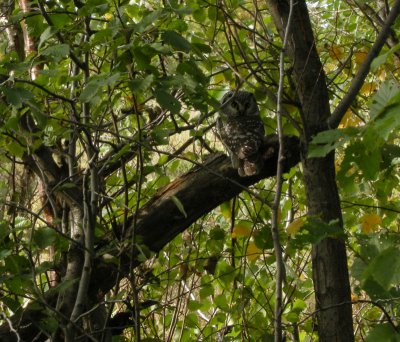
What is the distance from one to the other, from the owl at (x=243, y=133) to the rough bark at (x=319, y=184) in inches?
10.6

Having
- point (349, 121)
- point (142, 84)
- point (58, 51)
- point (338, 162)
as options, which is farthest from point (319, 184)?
point (338, 162)

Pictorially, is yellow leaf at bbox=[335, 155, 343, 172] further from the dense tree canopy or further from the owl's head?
the owl's head

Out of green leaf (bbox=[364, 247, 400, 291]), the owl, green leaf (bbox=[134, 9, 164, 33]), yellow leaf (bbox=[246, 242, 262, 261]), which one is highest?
the owl

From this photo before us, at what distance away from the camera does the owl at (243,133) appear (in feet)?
8.88

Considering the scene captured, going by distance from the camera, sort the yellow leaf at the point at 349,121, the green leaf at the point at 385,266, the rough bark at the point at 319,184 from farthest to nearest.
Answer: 1. the yellow leaf at the point at 349,121
2. the rough bark at the point at 319,184
3. the green leaf at the point at 385,266

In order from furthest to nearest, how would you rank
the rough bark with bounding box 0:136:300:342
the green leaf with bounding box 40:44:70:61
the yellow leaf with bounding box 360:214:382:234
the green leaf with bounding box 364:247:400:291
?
the yellow leaf with bounding box 360:214:382:234 → the rough bark with bounding box 0:136:300:342 → the green leaf with bounding box 40:44:70:61 → the green leaf with bounding box 364:247:400:291

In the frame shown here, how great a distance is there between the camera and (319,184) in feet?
7.44

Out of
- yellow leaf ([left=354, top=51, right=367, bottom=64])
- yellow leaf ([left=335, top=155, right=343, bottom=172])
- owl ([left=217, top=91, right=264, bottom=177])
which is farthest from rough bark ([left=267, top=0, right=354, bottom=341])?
yellow leaf ([left=335, top=155, right=343, bottom=172])

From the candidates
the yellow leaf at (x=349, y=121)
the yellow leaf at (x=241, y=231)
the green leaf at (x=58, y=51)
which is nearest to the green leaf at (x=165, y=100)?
the green leaf at (x=58, y=51)

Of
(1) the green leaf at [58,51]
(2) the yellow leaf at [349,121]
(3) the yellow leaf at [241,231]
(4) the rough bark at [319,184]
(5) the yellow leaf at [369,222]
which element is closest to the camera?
(1) the green leaf at [58,51]

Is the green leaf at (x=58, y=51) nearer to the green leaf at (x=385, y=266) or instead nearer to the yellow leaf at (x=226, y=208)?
the green leaf at (x=385, y=266)

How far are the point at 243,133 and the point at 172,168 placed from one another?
0.39 meters

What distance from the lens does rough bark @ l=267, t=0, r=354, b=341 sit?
2.18 meters

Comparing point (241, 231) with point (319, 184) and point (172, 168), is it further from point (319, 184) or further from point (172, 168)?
point (319, 184)
